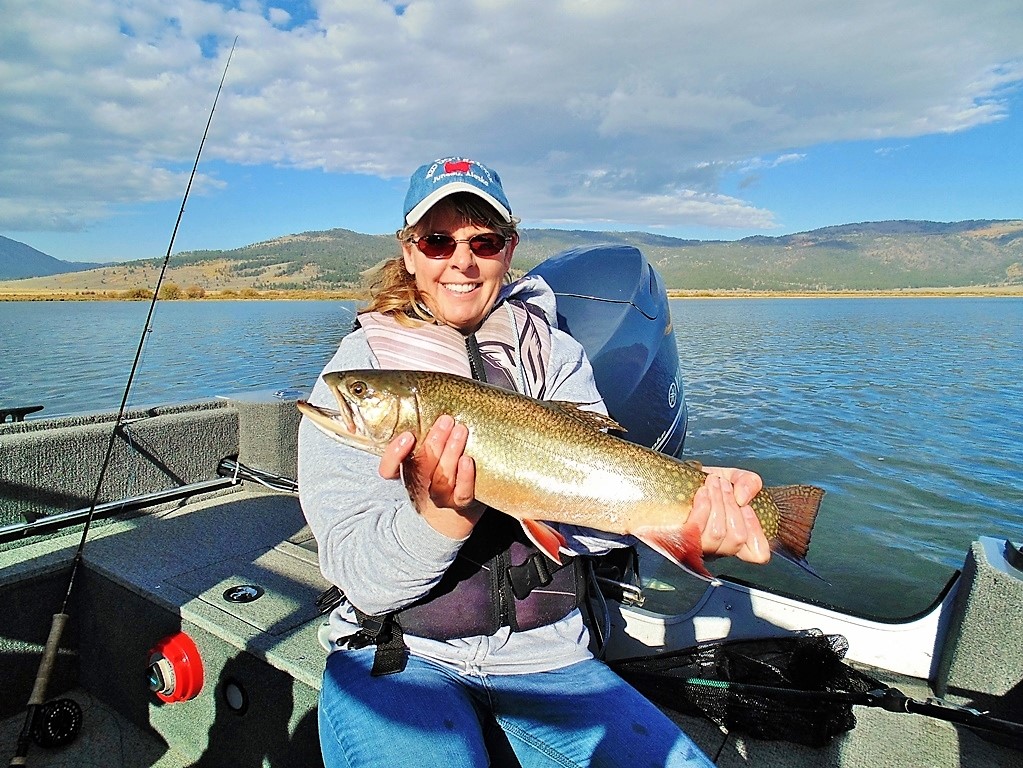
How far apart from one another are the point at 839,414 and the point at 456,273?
17.6m

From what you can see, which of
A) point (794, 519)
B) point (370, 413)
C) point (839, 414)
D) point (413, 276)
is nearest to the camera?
point (370, 413)

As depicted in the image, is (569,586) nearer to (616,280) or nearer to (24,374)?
(616,280)

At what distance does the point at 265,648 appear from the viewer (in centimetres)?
317

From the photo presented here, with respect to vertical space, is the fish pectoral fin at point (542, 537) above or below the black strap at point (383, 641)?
above

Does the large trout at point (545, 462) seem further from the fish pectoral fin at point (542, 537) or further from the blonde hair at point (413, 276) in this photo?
the blonde hair at point (413, 276)

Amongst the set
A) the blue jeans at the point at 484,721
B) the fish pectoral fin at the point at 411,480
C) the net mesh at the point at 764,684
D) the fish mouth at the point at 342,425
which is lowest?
the net mesh at the point at 764,684

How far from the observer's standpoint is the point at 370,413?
8.46 ft

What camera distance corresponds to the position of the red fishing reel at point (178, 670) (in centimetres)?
343

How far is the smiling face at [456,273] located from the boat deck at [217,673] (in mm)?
1863

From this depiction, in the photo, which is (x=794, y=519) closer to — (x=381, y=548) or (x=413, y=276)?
(x=381, y=548)

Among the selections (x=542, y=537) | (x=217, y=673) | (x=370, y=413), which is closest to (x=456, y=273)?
(x=370, y=413)

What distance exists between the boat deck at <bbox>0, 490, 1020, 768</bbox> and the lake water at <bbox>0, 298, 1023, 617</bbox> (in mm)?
1959

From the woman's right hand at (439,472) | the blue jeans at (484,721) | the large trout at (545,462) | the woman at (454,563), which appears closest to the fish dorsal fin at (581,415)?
the large trout at (545,462)

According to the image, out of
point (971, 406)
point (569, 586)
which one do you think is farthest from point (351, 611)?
point (971, 406)
